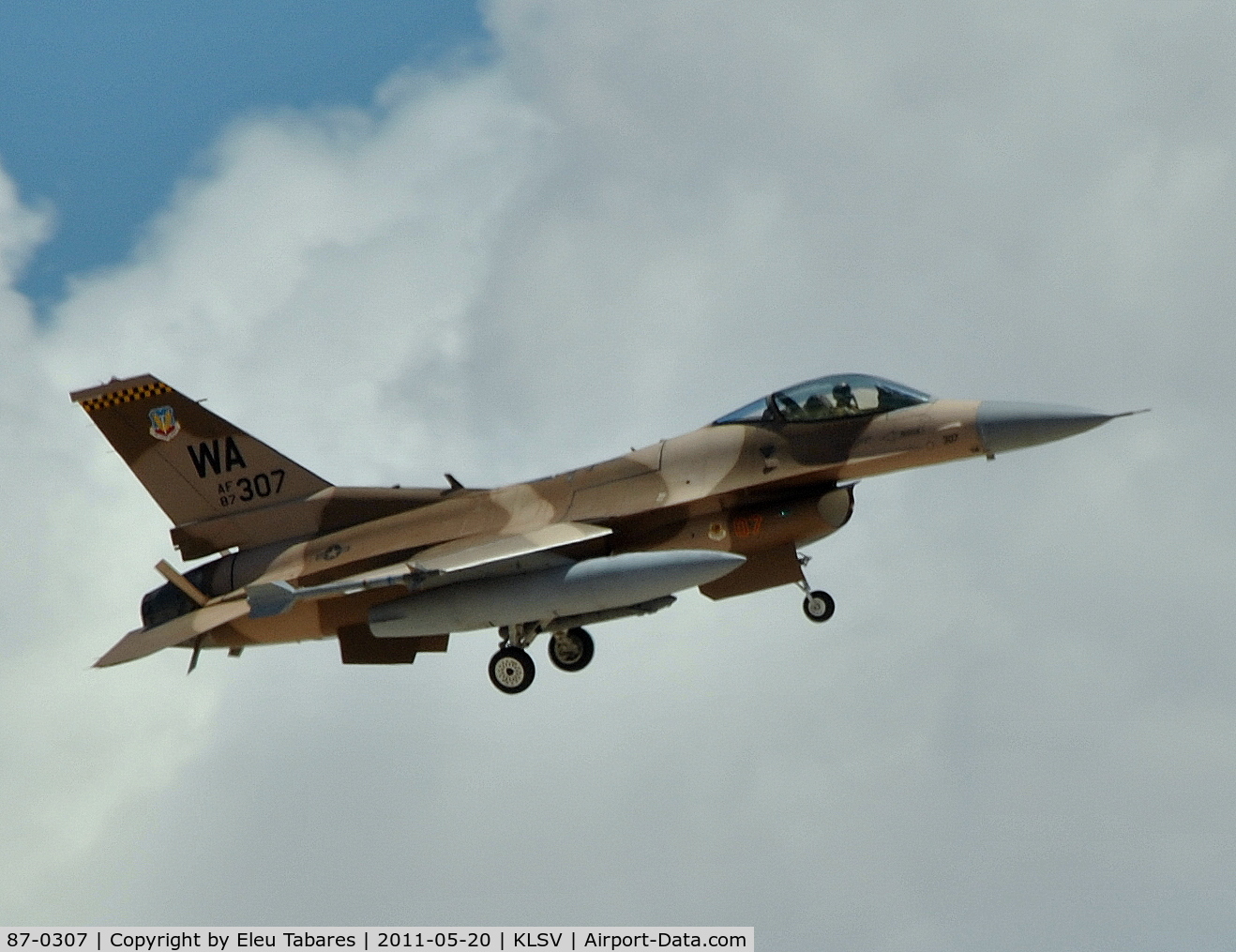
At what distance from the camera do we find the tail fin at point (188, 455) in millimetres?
26844

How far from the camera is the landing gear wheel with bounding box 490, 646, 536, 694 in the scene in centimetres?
2497

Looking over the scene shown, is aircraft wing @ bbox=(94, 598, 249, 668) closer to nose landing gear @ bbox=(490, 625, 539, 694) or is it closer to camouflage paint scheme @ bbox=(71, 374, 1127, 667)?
camouflage paint scheme @ bbox=(71, 374, 1127, 667)

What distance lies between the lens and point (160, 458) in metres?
27.0

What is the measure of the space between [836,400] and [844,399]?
4.2 inches

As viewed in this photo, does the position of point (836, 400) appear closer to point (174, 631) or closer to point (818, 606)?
point (818, 606)

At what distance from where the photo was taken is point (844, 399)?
24016 millimetres

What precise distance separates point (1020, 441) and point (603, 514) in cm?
533

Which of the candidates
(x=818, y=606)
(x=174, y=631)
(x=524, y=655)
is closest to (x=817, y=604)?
(x=818, y=606)

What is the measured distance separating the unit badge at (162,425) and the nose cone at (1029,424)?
448 inches

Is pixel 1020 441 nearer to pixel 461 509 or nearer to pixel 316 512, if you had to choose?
pixel 461 509

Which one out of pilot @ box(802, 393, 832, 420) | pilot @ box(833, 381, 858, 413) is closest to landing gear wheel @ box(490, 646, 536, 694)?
pilot @ box(802, 393, 832, 420)

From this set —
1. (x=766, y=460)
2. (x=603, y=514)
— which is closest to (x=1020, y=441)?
(x=766, y=460)

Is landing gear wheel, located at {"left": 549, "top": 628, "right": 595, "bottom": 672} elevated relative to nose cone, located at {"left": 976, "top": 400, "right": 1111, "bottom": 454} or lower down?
lower down

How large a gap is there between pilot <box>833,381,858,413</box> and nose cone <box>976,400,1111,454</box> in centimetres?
159
